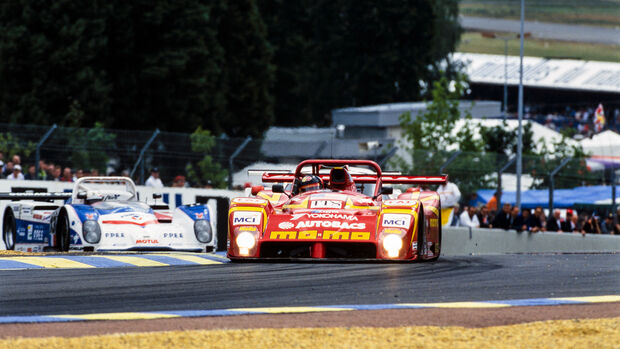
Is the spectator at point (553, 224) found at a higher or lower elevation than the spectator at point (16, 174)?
lower

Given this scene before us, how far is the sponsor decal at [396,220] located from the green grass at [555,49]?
93.2 m

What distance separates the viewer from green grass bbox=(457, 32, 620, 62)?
105938mm

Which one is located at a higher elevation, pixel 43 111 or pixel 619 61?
pixel 619 61

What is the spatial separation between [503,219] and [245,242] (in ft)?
36.6

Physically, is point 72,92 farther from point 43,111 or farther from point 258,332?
point 258,332

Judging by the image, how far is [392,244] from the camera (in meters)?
12.6

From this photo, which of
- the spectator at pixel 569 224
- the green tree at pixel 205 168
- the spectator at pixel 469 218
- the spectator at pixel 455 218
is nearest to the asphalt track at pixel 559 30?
the spectator at pixel 455 218

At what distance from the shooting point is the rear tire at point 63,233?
673 inches

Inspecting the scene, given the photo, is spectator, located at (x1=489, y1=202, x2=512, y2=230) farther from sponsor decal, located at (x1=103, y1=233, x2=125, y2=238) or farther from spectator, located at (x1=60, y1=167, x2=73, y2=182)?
sponsor decal, located at (x1=103, y1=233, x2=125, y2=238)

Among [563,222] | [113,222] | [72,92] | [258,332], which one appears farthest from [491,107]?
[258,332]

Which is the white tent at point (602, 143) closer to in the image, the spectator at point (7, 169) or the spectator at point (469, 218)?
the spectator at point (469, 218)

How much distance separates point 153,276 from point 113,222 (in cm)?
601

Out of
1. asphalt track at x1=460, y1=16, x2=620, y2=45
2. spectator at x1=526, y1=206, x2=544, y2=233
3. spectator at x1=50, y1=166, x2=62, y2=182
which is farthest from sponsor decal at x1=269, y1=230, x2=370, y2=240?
asphalt track at x1=460, y1=16, x2=620, y2=45

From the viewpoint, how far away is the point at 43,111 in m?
40.2
